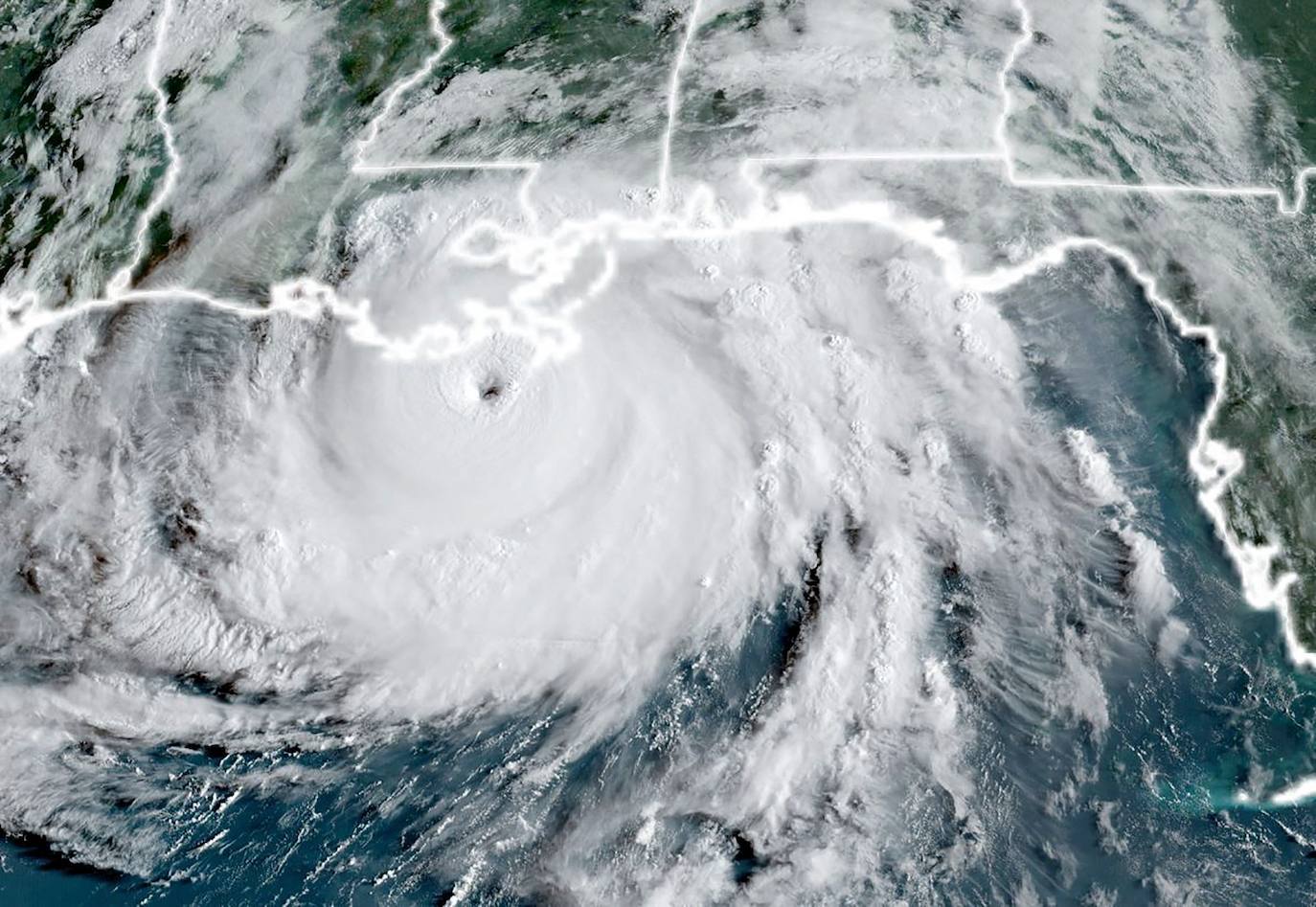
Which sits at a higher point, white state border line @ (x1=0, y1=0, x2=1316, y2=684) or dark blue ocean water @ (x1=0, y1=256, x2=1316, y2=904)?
white state border line @ (x1=0, y1=0, x2=1316, y2=684)

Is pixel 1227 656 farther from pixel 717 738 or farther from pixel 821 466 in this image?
pixel 717 738

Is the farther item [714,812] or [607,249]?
[607,249]

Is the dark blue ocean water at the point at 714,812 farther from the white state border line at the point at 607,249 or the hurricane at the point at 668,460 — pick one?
the white state border line at the point at 607,249

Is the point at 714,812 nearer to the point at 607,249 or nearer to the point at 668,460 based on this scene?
the point at 668,460

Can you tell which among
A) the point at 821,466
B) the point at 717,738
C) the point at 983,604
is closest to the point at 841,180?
the point at 821,466

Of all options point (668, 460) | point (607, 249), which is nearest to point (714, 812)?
point (668, 460)

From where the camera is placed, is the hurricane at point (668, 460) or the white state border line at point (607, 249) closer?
the hurricane at point (668, 460)

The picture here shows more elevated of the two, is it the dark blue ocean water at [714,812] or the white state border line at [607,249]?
the white state border line at [607,249]

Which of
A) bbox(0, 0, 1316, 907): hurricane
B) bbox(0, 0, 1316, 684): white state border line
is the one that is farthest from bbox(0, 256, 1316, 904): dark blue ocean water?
bbox(0, 0, 1316, 684): white state border line

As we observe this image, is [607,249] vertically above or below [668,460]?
above

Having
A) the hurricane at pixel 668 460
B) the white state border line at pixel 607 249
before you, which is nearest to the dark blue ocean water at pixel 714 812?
the hurricane at pixel 668 460

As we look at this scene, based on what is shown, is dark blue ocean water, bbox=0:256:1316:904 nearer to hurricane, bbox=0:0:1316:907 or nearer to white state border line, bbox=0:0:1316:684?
hurricane, bbox=0:0:1316:907
